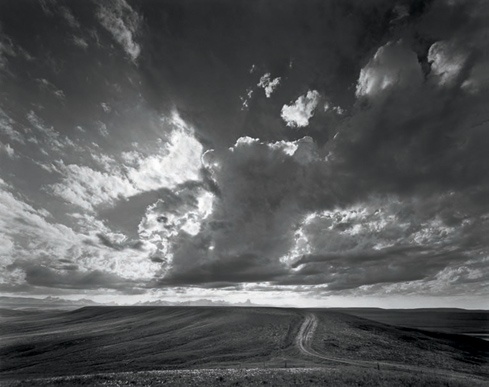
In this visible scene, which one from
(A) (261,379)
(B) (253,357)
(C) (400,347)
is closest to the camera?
(A) (261,379)

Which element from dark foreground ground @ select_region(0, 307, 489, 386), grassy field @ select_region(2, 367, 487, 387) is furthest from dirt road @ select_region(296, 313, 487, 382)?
grassy field @ select_region(2, 367, 487, 387)

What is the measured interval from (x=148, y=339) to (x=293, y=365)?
147 feet

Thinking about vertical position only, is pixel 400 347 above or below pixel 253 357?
above

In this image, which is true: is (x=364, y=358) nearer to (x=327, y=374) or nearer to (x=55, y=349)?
(x=327, y=374)

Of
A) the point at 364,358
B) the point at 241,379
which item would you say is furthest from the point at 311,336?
the point at 241,379

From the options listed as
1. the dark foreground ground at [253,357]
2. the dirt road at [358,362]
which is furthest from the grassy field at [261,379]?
the dirt road at [358,362]

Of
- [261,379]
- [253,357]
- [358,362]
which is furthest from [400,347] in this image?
[261,379]

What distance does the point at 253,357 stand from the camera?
47.8 m

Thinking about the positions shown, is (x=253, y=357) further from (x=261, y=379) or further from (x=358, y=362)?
(x=261, y=379)

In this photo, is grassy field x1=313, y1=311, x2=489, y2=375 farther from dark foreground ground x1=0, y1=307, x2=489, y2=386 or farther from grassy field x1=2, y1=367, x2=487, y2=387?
grassy field x1=2, y1=367, x2=487, y2=387

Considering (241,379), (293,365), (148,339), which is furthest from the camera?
(148,339)

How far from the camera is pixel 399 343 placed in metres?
63.8

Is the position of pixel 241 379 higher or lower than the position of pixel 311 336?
lower

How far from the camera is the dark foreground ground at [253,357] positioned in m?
32.7
